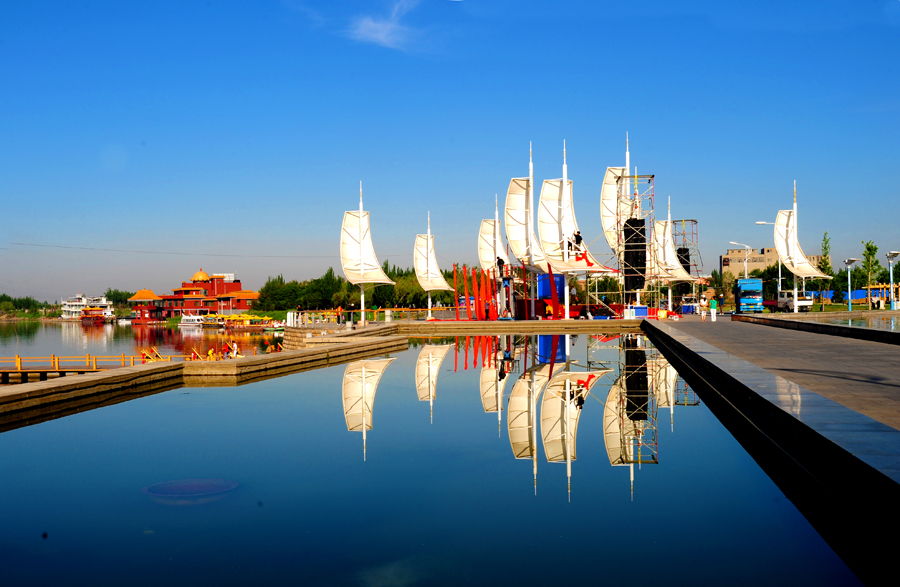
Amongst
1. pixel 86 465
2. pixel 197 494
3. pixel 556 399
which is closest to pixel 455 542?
pixel 197 494

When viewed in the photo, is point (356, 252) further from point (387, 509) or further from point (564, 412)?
point (387, 509)

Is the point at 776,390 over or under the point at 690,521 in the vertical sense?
over

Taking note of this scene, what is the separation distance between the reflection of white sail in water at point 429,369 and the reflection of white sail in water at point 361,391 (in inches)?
41.7

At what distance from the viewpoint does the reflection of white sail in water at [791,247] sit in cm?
4756

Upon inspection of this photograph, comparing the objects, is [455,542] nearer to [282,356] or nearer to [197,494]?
[197,494]

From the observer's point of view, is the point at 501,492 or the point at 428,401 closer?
the point at 501,492

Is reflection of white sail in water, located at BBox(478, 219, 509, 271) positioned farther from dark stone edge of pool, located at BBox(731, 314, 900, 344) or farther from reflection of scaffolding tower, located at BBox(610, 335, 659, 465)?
reflection of scaffolding tower, located at BBox(610, 335, 659, 465)

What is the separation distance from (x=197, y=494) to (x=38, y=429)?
18.8 feet

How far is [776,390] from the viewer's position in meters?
9.65

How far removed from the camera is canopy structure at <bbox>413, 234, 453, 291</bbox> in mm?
46562

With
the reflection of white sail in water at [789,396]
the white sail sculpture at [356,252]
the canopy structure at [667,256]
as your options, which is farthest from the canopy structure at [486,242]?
the reflection of white sail in water at [789,396]

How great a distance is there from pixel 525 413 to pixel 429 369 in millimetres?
7981

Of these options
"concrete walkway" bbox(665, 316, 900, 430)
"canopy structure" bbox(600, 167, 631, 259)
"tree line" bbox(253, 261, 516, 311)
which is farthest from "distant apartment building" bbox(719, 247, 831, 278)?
"concrete walkway" bbox(665, 316, 900, 430)

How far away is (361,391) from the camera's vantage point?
15.2m
